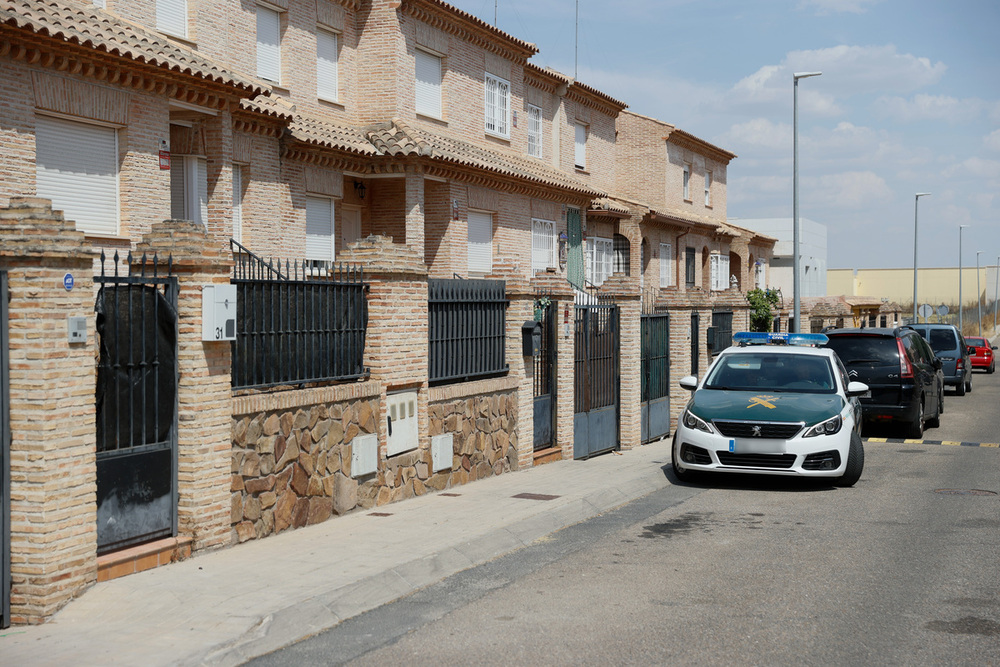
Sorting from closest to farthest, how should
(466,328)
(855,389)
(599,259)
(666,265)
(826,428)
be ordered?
(826,428) < (466,328) < (855,389) < (599,259) < (666,265)

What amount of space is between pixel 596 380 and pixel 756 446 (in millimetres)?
4297

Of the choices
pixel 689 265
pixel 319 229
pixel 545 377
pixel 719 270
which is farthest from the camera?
pixel 719 270

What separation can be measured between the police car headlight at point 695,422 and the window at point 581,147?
71.8ft

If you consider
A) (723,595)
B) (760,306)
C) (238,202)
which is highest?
(238,202)

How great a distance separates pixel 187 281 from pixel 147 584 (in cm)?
236

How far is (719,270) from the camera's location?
46.3 meters

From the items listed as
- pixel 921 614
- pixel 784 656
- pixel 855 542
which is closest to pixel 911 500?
pixel 855 542

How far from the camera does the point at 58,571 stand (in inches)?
261

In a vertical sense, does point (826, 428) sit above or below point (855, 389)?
below

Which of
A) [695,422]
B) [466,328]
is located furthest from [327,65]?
[695,422]

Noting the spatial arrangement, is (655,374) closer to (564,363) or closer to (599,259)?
(564,363)

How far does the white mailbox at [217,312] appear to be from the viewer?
816 centimetres

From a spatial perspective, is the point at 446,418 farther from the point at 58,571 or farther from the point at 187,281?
the point at 58,571

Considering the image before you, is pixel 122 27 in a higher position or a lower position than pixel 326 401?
higher
